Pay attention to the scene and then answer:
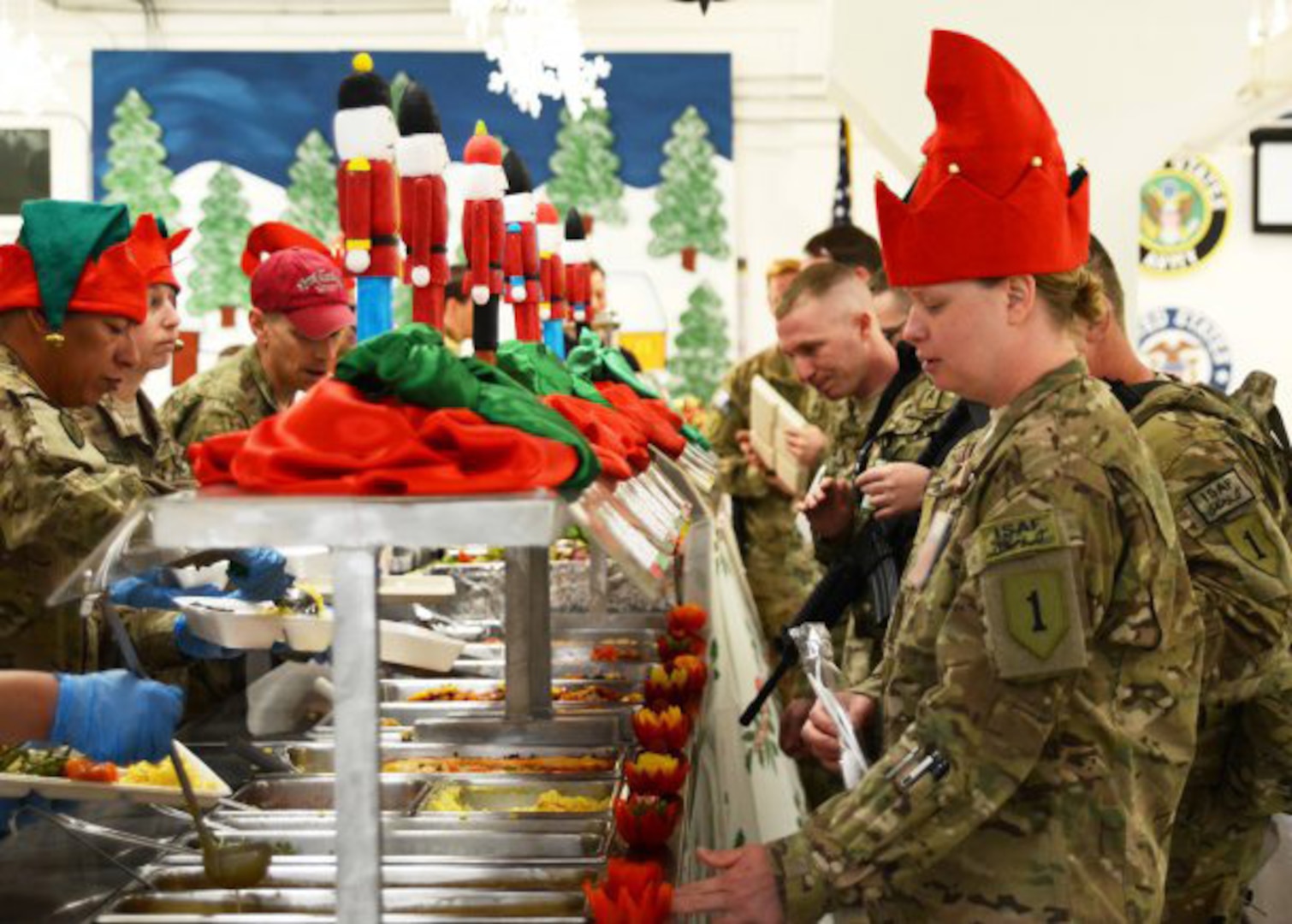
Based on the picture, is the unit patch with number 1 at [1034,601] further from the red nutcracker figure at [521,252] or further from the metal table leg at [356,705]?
the red nutcracker figure at [521,252]

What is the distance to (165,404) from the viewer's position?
13.5 feet

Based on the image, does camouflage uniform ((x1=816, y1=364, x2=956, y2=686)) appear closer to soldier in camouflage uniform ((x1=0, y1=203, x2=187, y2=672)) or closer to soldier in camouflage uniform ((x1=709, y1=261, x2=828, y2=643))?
soldier in camouflage uniform ((x1=0, y1=203, x2=187, y2=672))

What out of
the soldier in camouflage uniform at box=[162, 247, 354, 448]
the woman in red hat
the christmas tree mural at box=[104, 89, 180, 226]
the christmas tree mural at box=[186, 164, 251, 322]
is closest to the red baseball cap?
the soldier in camouflage uniform at box=[162, 247, 354, 448]

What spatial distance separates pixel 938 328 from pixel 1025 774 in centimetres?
56

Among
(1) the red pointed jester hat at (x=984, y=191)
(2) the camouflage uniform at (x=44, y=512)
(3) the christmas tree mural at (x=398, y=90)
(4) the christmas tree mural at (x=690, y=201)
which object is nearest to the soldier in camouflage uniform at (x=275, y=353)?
(3) the christmas tree mural at (x=398, y=90)

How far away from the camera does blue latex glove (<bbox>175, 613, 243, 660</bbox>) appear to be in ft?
8.91

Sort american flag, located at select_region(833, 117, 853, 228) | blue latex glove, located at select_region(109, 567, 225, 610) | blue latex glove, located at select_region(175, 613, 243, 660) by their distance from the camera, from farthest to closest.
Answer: american flag, located at select_region(833, 117, 853, 228)
blue latex glove, located at select_region(175, 613, 243, 660)
blue latex glove, located at select_region(109, 567, 225, 610)

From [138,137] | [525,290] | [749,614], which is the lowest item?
[749,614]

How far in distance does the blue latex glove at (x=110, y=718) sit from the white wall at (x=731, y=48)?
30.1 feet

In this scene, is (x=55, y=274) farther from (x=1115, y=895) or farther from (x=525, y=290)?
(x=1115, y=895)

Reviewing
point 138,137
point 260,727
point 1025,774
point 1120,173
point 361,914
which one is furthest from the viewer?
point 138,137

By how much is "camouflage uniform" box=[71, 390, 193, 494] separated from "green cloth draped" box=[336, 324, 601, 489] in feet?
6.53

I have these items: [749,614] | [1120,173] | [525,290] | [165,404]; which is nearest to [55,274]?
[525,290]

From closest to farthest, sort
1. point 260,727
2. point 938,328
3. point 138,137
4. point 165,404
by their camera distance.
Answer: point 938,328 → point 260,727 → point 165,404 → point 138,137
